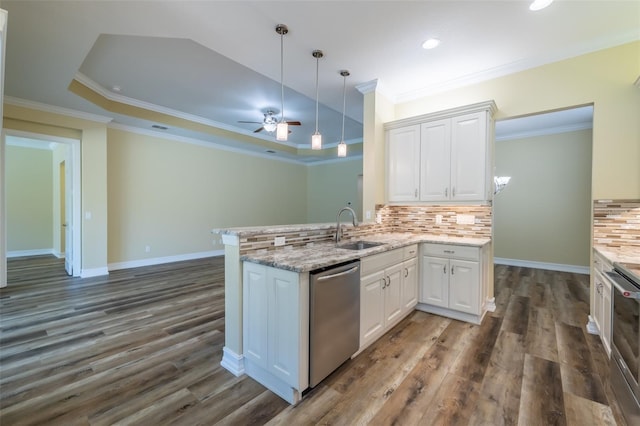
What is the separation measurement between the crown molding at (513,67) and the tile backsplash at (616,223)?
5.10 feet

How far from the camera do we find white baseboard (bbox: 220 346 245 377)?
82.9 inches

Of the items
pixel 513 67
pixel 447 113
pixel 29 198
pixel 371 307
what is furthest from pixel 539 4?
pixel 29 198

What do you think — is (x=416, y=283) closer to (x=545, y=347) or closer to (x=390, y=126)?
(x=545, y=347)

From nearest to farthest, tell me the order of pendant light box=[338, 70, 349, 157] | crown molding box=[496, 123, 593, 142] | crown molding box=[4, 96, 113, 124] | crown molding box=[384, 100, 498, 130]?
crown molding box=[384, 100, 498, 130]
pendant light box=[338, 70, 349, 157]
crown molding box=[4, 96, 113, 124]
crown molding box=[496, 123, 593, 142]

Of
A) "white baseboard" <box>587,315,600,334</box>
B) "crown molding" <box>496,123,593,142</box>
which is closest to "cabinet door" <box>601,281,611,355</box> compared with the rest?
"white baseboard" <box>587,315,600,334</box>

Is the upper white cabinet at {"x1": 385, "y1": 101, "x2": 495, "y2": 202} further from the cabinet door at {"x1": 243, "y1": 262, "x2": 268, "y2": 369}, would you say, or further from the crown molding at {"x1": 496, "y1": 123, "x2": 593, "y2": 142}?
the crown molding at {"x1": 496, "y1": 123, "x2": 593, "y2": 142}

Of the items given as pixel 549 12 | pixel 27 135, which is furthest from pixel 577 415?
pixel 27 135

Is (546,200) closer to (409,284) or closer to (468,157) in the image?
(468,157)

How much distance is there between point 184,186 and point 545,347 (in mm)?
6701

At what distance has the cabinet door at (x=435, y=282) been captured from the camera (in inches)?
124

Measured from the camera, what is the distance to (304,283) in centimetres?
175

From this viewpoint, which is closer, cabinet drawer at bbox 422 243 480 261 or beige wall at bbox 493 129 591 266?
cabinet drawer at bbox 422 243 480 261

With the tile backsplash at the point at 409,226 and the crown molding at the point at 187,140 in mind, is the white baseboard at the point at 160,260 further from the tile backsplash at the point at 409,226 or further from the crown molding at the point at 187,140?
the tile backsplash at the point at 409,226

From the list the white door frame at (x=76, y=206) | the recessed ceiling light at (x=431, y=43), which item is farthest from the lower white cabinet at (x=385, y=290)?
the white door frame at (x=76, y=206)
